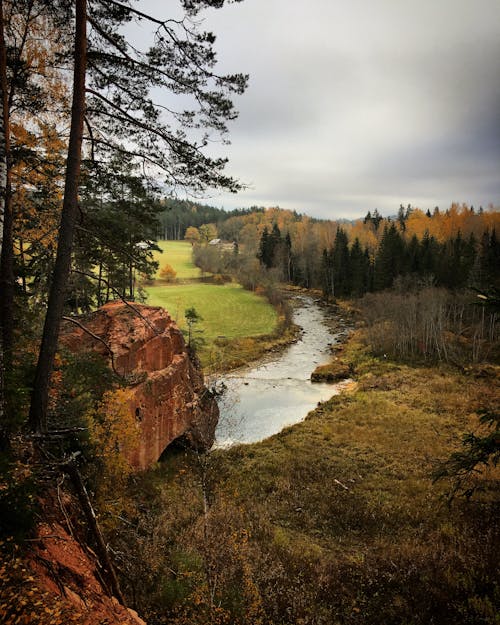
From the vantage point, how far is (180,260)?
87.0 m

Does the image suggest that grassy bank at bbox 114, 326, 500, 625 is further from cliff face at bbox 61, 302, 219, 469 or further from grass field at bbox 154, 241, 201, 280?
grass field at bbox 154, 241, 201, 280

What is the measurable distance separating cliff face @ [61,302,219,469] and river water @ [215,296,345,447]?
5.12m

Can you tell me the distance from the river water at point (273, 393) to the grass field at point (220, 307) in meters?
7.27

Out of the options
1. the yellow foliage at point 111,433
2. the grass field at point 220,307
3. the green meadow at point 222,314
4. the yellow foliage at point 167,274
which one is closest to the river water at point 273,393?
the green meadow at point 222,314

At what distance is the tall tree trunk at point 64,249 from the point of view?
5.48 m

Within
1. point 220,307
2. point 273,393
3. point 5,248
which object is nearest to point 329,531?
point 5,248

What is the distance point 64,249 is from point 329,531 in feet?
36.5

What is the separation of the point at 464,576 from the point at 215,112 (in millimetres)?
10322

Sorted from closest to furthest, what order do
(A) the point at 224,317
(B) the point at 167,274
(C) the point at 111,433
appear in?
1. (C) the point at 111,433
2. (A) the point at 224,317
3. (B) the point at 167,274

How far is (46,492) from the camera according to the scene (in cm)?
505

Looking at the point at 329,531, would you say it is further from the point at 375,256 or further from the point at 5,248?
the point at 375,256

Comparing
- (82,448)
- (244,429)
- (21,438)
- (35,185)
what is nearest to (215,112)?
(35,185)

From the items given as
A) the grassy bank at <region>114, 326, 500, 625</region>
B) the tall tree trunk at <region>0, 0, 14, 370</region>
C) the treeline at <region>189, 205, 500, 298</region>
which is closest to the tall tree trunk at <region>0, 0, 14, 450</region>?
the tall tree trunk at <region>0, 0, 14, 370</region>

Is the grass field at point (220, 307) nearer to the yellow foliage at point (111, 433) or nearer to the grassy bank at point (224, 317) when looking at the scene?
the grassy bank at point (224, 317)
